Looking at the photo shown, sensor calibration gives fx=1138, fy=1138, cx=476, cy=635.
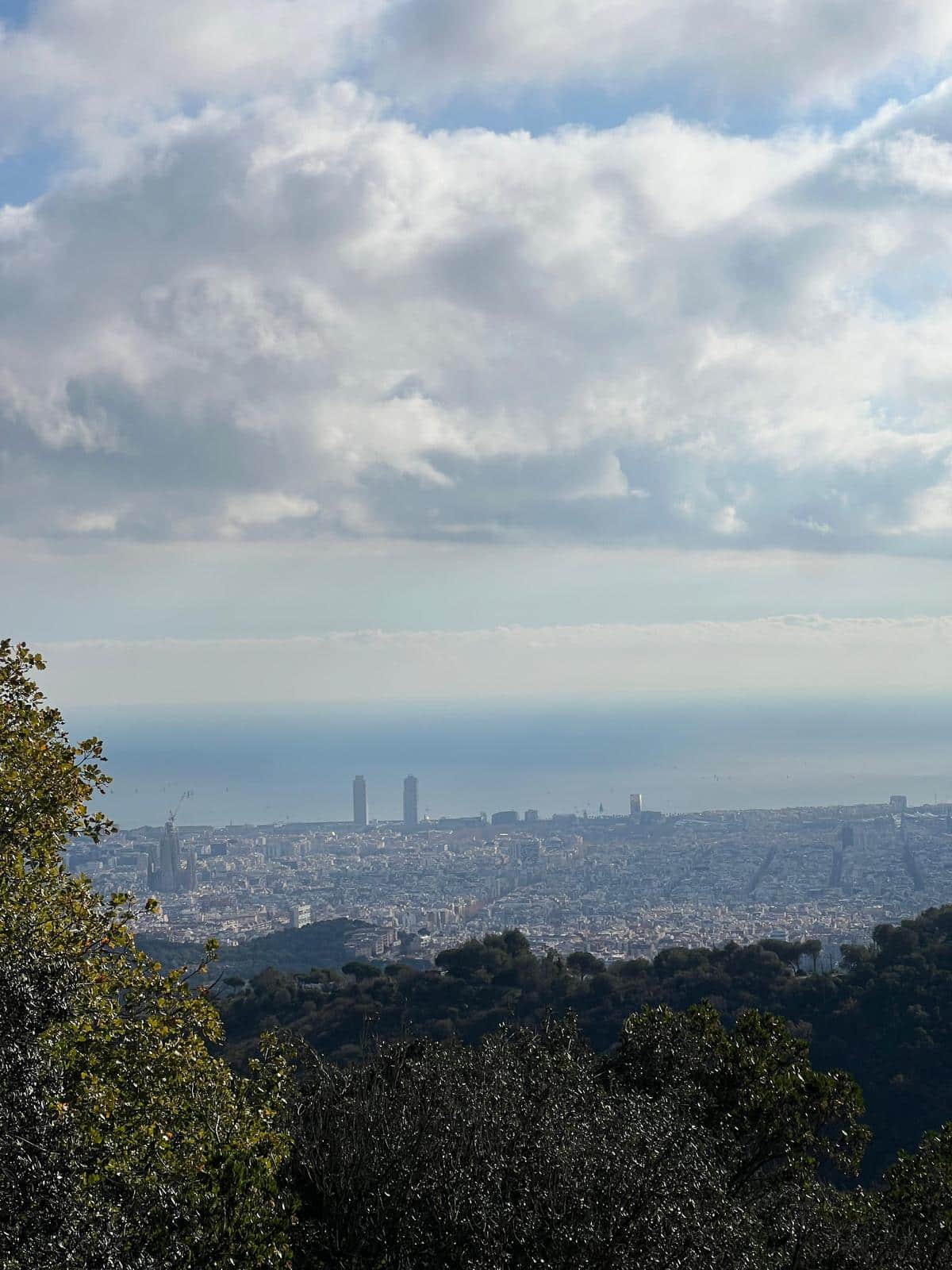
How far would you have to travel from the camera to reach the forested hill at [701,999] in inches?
842

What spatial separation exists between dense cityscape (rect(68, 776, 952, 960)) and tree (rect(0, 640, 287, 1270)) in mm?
40500

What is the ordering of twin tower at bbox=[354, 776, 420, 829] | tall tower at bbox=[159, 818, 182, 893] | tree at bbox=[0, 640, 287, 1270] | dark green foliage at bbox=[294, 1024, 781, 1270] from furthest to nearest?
1. twin tower at bbox=[354, 776, 420, 829]
2. tall tower at bbox=[159, 818, 182, 893]
3. dark green foliage at bbox=[294, 1024, 781, 1270]
4. tree at bbox=[0, 640, 287, 1270]

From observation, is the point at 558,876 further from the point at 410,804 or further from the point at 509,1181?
the point at 509,1181

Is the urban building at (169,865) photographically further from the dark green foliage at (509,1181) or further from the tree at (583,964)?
the dark green foliage at (509,1181)

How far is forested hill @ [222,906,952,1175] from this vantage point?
21.4m

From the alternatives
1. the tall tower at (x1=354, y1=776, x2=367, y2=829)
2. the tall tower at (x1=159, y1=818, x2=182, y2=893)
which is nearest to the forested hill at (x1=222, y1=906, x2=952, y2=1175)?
the tall tower at (x1=159, y1=818, x2=182, y2=893)

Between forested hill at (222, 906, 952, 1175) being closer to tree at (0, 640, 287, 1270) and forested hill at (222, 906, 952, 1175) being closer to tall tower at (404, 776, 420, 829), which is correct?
tree at (0, 640, 287, 1270)

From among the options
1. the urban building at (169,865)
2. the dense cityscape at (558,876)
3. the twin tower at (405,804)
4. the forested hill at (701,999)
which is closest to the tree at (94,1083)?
the forested hill at (701,999)

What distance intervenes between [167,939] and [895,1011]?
3165 centimetres

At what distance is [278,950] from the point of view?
48.1 m

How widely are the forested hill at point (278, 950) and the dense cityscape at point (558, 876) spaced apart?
1388 millimetres

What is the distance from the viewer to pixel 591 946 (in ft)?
161

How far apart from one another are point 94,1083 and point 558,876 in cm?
7729

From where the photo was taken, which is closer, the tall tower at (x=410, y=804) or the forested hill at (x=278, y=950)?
the forested hill at (x=278, y=950)
